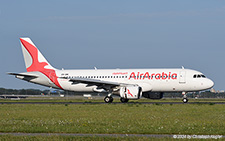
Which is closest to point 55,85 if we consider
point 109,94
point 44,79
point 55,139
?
point 44,79

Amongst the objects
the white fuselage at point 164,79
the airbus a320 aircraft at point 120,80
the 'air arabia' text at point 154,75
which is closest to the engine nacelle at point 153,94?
the airbus a320 aircraft at point 120,80

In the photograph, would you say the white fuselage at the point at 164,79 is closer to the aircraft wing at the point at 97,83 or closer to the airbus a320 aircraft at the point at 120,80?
the airbus a320 aircraft at the point at 120,80

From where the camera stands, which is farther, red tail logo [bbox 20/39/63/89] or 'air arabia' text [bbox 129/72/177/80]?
red tail logo [bbox 20/39/63/89]

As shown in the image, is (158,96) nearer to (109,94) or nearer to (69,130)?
(109,94)

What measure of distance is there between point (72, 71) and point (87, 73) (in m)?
2.55

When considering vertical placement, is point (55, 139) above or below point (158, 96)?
below

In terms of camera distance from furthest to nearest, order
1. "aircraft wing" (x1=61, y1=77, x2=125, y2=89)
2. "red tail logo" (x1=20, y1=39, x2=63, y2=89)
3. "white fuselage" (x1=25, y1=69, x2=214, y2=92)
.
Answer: "red tail logo" (x1=20, y1=39, x2=63, y2=89) < "aircraft wing" (x1=61, y1=77, x2=125, y2=89) < "white fuselage" (x1=25, y1=69, x2=214, y2=92)

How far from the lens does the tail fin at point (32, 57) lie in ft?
182

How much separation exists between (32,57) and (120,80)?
45.4 ft

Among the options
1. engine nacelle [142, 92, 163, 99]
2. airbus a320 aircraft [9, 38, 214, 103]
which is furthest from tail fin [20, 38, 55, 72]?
engine nacelle [142, 92, 163, 99]

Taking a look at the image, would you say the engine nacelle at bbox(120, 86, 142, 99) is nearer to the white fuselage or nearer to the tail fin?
the white fuselage

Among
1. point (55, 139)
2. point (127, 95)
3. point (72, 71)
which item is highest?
point (72, 71)

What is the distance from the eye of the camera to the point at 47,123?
22000 millimetres

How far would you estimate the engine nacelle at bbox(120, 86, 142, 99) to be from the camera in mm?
46594
